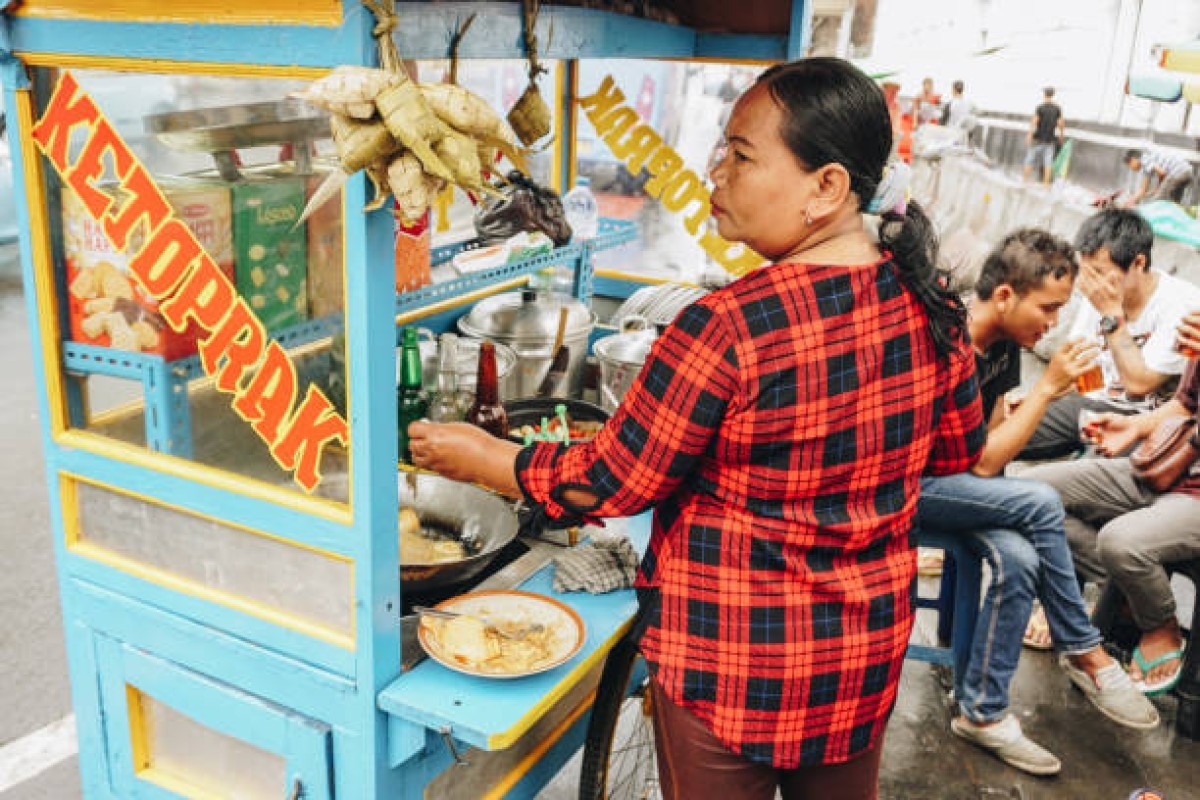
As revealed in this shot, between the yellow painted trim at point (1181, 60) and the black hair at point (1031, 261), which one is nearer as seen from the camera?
the black hair at point (1031, 261)

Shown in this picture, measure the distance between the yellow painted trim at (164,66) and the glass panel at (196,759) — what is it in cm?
130

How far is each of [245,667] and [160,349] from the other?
2.09 ft

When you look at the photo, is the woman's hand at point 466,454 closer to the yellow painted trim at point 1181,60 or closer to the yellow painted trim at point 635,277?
the yellow painted trim at point 635,277

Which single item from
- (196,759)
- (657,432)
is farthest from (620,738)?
(657,432)

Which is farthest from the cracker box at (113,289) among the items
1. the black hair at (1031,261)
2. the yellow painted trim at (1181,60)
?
the yellow painted trim at (1181,60)

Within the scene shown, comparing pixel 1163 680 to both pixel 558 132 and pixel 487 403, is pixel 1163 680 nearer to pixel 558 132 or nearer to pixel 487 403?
pixel 487 403

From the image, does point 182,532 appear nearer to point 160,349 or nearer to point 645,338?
point 160,349

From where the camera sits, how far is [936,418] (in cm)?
160

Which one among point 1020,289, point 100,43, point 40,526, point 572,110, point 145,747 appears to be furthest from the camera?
point 40,526

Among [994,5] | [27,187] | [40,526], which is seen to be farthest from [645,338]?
[994,5]

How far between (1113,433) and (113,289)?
3569mm

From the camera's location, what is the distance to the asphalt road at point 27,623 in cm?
288

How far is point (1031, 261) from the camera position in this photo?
2969 mm

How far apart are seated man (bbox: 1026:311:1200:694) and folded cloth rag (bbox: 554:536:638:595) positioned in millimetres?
2113
